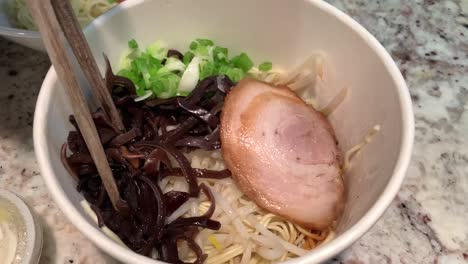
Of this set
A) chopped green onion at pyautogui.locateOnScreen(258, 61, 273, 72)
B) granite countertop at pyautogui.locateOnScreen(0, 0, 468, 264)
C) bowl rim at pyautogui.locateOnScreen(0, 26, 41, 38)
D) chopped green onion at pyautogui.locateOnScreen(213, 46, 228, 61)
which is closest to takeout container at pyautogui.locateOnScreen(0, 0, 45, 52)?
bowl rim at pyautogui.locateOnScreen(0, 26, 41, 38)

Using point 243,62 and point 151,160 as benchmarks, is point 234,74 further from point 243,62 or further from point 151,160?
point 151,160

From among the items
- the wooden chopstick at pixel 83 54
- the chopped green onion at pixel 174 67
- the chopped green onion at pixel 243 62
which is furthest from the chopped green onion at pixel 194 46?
the wooden chopstick at pixel 83 54

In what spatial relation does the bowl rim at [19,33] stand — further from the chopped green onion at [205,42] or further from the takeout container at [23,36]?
the chopped green onion at [205,42]

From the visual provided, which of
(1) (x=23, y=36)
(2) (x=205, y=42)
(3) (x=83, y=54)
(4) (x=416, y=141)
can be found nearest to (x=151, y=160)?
(3) (x=83, y=54)

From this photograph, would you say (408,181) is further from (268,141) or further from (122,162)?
(122,162)

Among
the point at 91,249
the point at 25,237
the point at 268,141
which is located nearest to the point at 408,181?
the point at 268,141
